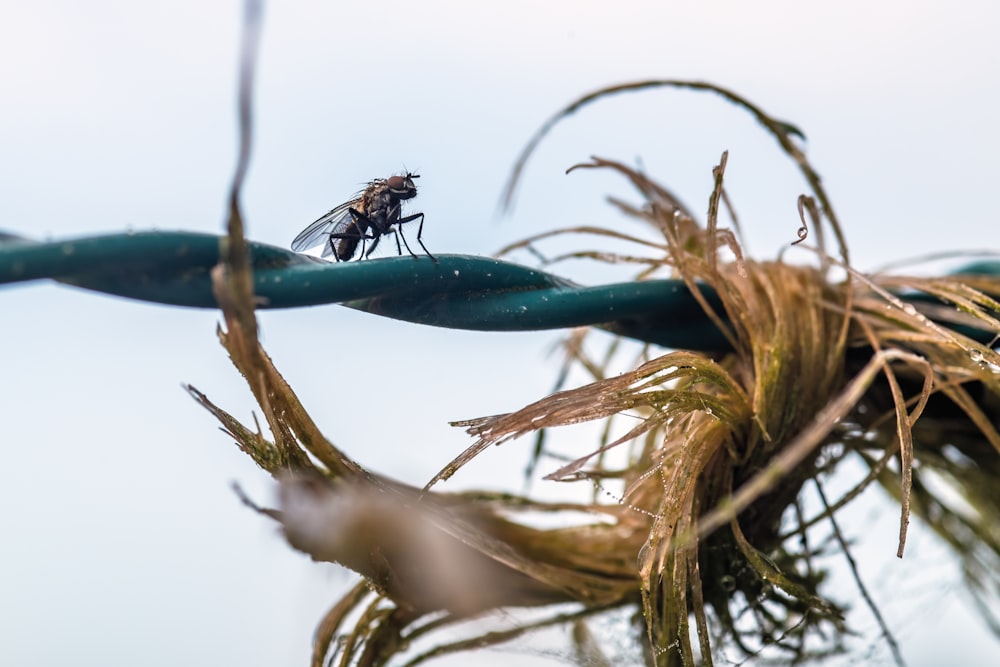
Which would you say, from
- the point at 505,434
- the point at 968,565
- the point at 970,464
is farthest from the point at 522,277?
the point at 968,565

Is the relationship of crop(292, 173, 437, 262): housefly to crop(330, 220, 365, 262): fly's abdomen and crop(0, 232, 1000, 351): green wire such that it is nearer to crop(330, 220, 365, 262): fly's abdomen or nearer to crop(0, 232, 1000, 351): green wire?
crop(330, 220, 365, 262): fly's abdomen

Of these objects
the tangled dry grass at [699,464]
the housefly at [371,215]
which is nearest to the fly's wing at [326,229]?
the housefly at [371,215]

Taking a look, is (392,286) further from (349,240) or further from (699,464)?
(349,240)

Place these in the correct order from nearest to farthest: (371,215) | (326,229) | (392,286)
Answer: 1. (392,286)
2. (371,215)
3. (326,229)

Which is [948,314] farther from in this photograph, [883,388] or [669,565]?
[669,565]

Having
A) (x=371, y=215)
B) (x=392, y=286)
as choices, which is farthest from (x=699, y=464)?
(x=371, y=215)
